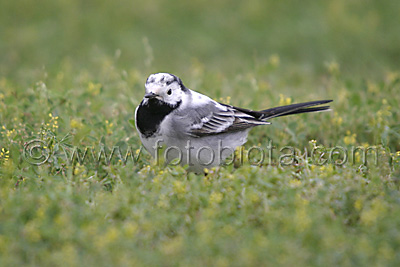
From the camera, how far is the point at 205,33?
11500 millimetres

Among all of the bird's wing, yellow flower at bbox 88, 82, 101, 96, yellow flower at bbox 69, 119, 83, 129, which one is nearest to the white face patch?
the bird's wing

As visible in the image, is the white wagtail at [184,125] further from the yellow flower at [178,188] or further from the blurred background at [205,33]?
A: the blurred background at [205,33]

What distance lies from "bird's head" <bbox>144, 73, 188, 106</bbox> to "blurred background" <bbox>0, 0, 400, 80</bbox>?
5.04 m

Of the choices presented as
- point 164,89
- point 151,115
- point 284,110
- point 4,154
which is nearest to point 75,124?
point 4,154

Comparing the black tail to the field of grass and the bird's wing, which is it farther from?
the field of grass

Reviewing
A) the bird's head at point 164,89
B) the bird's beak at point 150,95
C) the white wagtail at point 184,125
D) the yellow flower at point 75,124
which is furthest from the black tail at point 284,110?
the yellow flower at point 75,124

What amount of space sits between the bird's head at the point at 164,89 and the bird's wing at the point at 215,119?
0.21m

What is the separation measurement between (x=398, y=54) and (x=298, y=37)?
2.08 metres

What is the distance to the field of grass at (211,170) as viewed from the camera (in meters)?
3.23

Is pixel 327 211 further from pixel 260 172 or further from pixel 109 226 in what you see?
pixel 109 226

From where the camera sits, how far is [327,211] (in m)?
3.56

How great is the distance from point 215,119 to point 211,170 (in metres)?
0.84

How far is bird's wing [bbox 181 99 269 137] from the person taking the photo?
200 inches

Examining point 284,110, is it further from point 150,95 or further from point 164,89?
point 150,95
